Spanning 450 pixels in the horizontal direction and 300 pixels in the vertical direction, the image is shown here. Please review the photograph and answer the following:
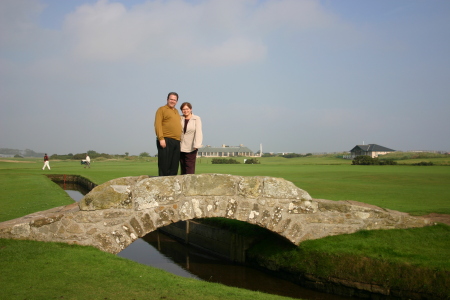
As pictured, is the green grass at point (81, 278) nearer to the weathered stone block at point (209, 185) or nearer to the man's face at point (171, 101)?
the weathered stone block at point (209, 185)

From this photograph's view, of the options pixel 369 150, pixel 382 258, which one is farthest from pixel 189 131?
pixel 369 150

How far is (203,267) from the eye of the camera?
1115cm

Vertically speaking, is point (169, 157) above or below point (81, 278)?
above

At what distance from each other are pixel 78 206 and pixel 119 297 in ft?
10.4

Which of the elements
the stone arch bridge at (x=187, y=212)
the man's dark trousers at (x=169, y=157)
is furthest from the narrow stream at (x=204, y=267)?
the man's dark trousers at (x=169, y=157)

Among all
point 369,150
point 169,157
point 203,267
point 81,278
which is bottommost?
point 203,267

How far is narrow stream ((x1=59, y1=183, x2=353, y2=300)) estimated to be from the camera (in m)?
8.98

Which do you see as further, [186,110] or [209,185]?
[186,110]

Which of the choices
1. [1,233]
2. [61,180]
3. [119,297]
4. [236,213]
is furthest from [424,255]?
[61,180]

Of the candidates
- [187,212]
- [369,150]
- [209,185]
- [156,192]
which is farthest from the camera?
[369,150]

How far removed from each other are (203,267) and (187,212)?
3.42 meters

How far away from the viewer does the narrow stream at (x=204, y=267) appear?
29.5 ft

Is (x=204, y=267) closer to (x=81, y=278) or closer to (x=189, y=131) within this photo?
(x=189, y=131)

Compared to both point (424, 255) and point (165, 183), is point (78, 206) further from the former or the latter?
point (424, 255)
